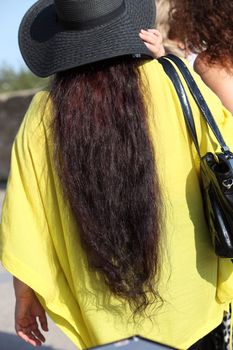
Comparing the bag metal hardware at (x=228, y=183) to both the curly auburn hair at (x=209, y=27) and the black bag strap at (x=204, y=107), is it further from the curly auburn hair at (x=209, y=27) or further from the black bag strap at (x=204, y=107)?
the curly auburn hair at (x=209, y=27)

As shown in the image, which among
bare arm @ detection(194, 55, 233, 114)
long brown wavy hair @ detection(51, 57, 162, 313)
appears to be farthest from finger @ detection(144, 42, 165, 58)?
bare arm @ detection(194, 55, 233, 114)

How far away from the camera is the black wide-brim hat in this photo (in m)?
1.63

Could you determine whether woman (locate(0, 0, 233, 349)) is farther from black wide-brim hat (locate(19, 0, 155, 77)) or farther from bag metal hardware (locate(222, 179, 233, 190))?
bag metal hardware (locate(222, 179, 233, 190))

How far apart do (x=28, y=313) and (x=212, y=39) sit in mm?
1189

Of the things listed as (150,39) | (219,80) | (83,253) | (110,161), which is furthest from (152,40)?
(83,253)

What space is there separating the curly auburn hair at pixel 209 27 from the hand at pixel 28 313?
105 centimetres

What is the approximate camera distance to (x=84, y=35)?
1.65 meters

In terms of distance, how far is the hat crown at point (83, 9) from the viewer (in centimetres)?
162

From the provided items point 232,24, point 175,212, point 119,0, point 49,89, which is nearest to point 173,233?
point 175,212

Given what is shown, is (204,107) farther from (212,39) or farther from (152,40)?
(212,39)

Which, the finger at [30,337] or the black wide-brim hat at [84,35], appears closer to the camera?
the black wide-brim hat at [84,35]

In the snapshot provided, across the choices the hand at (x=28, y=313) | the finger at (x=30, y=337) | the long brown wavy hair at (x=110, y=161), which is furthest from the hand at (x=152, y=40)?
the finger at (x=30, y=337)

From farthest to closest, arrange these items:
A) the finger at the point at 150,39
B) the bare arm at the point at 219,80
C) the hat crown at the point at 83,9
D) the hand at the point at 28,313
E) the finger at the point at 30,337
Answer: the bare arm at the point at 219,80 → the finger at the point at 30,337 → the hand at the point at 28,313 → the finger at the point at 150,39 → the hat crown at the point at 83,9

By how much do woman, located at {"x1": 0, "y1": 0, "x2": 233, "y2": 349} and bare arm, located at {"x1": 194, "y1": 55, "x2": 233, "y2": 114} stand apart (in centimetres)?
42
